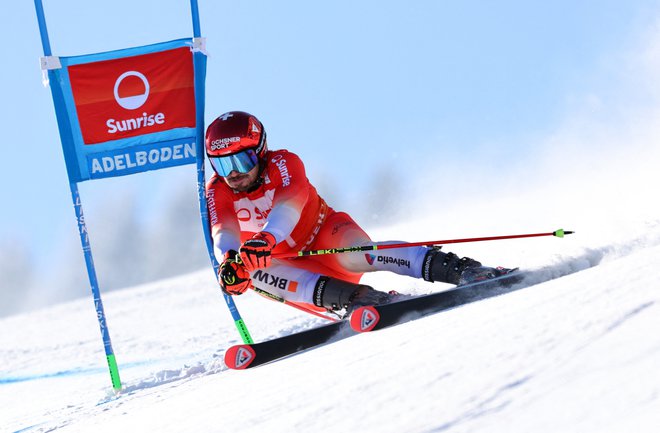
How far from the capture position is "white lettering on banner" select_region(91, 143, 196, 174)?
647 cm

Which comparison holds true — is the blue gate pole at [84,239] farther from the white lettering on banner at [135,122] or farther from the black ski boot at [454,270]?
the black ski boot at [454,270]

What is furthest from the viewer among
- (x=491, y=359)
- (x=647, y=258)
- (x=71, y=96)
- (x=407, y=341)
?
(x=71, y=96)

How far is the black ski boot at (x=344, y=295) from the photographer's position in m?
5.08

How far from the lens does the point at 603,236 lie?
5820mm

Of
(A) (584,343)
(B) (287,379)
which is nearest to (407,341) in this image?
(B) (287,379)

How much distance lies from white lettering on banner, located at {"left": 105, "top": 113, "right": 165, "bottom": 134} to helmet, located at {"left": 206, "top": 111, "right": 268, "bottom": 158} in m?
1.13

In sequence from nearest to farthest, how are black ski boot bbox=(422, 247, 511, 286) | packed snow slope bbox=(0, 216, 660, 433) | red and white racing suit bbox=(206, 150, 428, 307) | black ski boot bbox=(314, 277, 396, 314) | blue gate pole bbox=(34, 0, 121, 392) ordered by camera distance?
packed snow slope bbox=(0, 216, 660, 433)
black ski boot bbox=(422, 247, 511, 286)
black ski boot bbox=(314, 277, 396, 314)
red and white racing suit bbox=(206, 150, 428, 307)
blue gate pole bbox=(34, 0, 121, 392)

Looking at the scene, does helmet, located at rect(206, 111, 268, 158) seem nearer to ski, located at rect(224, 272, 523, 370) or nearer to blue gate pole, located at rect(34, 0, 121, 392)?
ski, located at rect(224, 272, 523, 370)

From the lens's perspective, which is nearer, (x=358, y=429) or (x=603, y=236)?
(x=358, y=429)

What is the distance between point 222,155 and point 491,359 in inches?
122

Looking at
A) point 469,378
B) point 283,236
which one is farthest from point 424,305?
point 469,378

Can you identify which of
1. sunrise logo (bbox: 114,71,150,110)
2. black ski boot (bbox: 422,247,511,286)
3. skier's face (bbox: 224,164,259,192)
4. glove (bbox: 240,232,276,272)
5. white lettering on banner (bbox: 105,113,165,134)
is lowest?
black ski boot (bbox: 422,247,511,286)

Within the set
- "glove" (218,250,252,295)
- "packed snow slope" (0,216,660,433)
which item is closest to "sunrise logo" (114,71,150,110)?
"glove" (218,250,252,295)

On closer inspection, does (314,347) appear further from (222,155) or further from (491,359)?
(491,359)
